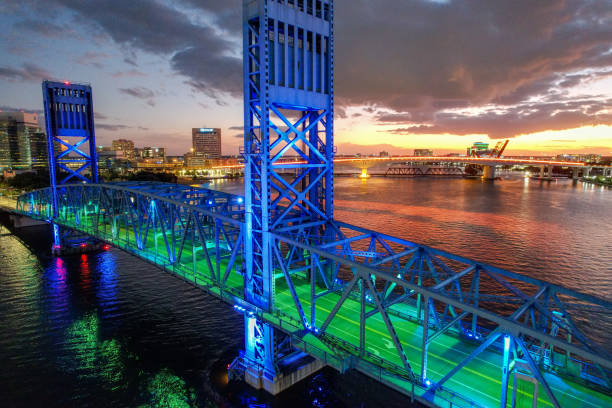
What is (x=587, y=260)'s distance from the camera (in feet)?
155

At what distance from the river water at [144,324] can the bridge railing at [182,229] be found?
5.96 m

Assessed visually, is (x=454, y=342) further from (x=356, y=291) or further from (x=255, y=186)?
(x=255, y=186)

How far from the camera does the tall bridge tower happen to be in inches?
701

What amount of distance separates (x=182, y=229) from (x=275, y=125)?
66.0 feet

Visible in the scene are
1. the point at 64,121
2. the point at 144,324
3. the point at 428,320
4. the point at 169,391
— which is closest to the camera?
the point at 428,320

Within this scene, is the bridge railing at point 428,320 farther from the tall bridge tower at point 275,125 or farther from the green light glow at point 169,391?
the green light glow at point 169,391

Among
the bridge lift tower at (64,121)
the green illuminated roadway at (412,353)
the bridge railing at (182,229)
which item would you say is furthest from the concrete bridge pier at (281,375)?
the bridge lift tower at (64,121)

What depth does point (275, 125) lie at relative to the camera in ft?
60.2

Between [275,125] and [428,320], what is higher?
[275,125]

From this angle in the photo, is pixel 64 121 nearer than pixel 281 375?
No

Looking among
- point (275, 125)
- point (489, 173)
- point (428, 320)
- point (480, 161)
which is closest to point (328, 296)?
point (428, 320)

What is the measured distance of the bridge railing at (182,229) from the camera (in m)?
22.1

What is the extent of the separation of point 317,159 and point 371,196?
326ft

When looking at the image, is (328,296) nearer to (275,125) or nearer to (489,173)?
(275,125)
